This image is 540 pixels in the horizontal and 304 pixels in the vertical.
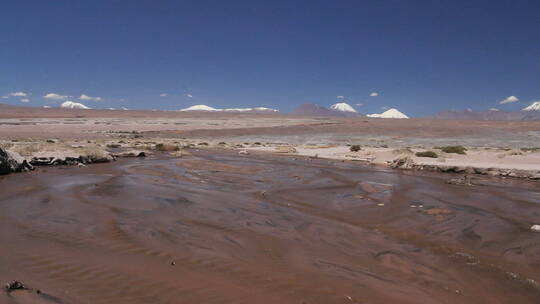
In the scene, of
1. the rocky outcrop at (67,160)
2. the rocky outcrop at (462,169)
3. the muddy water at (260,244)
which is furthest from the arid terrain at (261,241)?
the rocky outcrop at (462,169)

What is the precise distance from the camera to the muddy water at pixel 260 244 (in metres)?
4.14

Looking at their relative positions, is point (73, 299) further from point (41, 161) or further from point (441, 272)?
point (41, 161)

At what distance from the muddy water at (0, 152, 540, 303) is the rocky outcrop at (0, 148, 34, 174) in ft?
6.96

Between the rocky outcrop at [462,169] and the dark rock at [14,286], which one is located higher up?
the rocky outcrop at [462,169]

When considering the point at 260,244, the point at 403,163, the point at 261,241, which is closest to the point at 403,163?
the point at 403,163

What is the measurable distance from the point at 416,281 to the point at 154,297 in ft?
10.2

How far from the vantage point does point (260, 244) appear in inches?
227

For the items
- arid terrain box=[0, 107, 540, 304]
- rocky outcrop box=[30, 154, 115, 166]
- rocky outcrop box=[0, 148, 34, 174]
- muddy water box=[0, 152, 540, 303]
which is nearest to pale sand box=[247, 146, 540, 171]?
arid terrain box=[0, 107, 540, 304]

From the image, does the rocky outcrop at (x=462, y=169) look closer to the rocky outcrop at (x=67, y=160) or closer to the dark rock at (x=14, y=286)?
the rocky outcrop at (x=67, y=160)

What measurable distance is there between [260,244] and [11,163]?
37.0 feet

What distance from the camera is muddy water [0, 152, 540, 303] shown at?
163 inches

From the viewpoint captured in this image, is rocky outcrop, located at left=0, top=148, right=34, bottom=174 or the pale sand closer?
rocky outcrop, located at left=0, top=148, right=34, bottom=174

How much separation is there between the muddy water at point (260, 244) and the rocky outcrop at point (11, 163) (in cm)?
212

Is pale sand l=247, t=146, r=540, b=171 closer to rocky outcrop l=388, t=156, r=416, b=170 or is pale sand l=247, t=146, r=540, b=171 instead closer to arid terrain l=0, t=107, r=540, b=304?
rocky outcrop l=388, t=156, r=416, b=170
